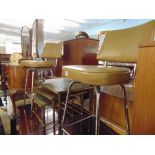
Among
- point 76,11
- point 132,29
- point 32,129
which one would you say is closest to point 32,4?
point 76,11

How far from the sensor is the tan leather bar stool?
0.65 metres

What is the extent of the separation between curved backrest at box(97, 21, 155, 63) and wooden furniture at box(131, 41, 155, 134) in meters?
0.29

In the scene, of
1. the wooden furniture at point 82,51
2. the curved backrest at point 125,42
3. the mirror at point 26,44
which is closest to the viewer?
the curved backrest at point 125,42

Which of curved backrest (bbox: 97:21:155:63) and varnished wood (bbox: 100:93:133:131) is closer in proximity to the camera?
curved backrest (bbox: 97:21:155:63)

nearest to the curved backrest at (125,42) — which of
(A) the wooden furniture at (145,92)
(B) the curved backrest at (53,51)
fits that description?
(A) the wooden furniture at (145,92)

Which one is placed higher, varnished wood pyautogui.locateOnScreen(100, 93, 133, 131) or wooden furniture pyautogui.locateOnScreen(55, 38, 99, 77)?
wooden furniture pyautogui.locateOnScreen(55, 38, 99, 77)

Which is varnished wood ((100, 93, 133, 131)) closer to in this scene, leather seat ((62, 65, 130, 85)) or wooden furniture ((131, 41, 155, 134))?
wooden furniture ((131, 41, 155, 134))

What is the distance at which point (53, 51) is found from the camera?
7.38 feet

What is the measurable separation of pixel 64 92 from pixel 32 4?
67cm

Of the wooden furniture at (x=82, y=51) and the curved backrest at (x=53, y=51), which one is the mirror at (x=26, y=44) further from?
the wooden furniture at (x=82, y=51)

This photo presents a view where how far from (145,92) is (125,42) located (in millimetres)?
526

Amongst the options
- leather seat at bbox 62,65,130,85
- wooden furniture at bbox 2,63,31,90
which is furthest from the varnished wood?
wooden furniture at bbox 2,63,31,90

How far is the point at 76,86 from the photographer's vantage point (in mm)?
1271

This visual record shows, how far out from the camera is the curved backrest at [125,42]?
93cm
